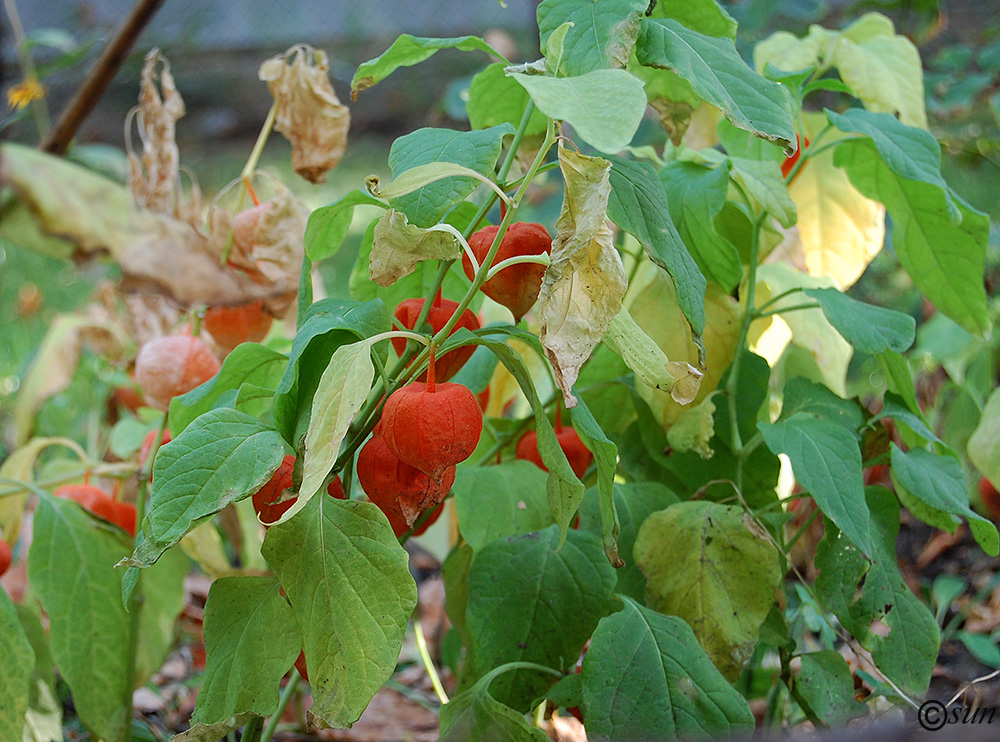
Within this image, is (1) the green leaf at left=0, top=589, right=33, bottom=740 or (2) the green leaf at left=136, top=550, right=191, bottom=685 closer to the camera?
(1) the green leaf at left=0, top=589, right=33, bottom=740

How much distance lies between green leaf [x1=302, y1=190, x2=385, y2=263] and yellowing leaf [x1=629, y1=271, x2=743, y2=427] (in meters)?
0.22

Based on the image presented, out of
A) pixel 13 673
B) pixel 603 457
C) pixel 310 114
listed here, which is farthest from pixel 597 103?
pixel 13 673

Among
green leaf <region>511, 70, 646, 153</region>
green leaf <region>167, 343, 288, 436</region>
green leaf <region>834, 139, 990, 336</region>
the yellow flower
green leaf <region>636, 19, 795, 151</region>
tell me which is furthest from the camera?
the yellow flower

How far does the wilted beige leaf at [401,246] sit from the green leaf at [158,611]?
0.41 metres

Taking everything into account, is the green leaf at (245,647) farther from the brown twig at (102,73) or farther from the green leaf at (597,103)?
the brown twig at (102,73)

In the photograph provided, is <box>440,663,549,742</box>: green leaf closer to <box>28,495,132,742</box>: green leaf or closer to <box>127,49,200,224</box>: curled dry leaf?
<box>28,495,132,742</box>: green leaf

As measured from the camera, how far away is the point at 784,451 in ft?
1.80

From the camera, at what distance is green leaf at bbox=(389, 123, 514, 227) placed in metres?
0.47

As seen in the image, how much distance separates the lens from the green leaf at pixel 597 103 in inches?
13.3

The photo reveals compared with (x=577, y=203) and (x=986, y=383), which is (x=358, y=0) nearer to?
(x=986, y=383)

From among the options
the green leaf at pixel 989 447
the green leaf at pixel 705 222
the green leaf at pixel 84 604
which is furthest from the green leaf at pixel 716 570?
the green leaf at pixel 84 604

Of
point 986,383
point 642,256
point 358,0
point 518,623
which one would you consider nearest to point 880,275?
point 986,383

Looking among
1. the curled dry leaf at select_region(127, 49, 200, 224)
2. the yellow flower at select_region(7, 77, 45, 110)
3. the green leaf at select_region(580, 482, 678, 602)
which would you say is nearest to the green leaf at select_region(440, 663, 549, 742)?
the green leaf at select_region(580, 482, 678, 602)

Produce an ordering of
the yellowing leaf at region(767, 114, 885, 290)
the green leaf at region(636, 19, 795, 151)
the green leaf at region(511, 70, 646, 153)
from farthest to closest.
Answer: the yellowing leaf at region(767, 114, 885, 290), the green leaf at region(636, 19, 795, 151), the green leaf at region(511, 70, 646, 153)
